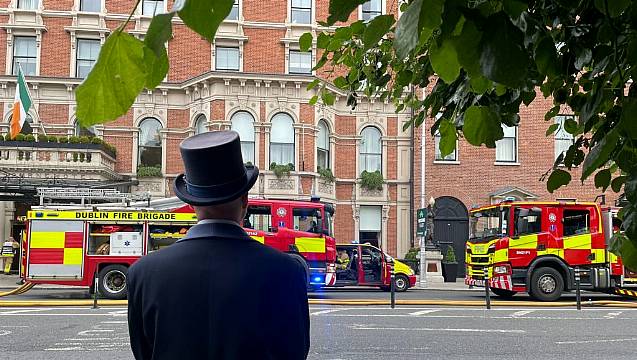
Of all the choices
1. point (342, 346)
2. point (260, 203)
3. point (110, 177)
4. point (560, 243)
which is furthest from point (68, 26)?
point (342, 346)

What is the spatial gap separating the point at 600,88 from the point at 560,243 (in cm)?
1664

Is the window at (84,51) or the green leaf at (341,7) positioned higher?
the window at (84,51)

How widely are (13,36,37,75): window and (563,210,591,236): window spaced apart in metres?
20.5

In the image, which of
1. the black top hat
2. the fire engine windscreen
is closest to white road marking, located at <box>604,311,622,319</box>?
the fire engine windscreen

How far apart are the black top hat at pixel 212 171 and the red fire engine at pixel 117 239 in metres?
14.5

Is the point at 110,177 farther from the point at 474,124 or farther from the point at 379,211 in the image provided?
the point at 474,124

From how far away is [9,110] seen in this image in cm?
2608

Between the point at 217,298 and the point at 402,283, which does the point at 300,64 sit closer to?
the point at 402,283

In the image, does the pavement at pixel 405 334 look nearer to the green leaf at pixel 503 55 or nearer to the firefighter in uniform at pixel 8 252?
the green leaf at pixel 503 55

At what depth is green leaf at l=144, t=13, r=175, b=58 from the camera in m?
1.17

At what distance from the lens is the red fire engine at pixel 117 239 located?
17.3m

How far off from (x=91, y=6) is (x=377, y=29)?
93.0ft

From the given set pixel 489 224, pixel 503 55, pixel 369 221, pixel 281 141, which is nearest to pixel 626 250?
pixel 503 55

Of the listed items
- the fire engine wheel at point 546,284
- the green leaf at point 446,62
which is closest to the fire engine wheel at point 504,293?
the fire engine wheel at point 546,284
